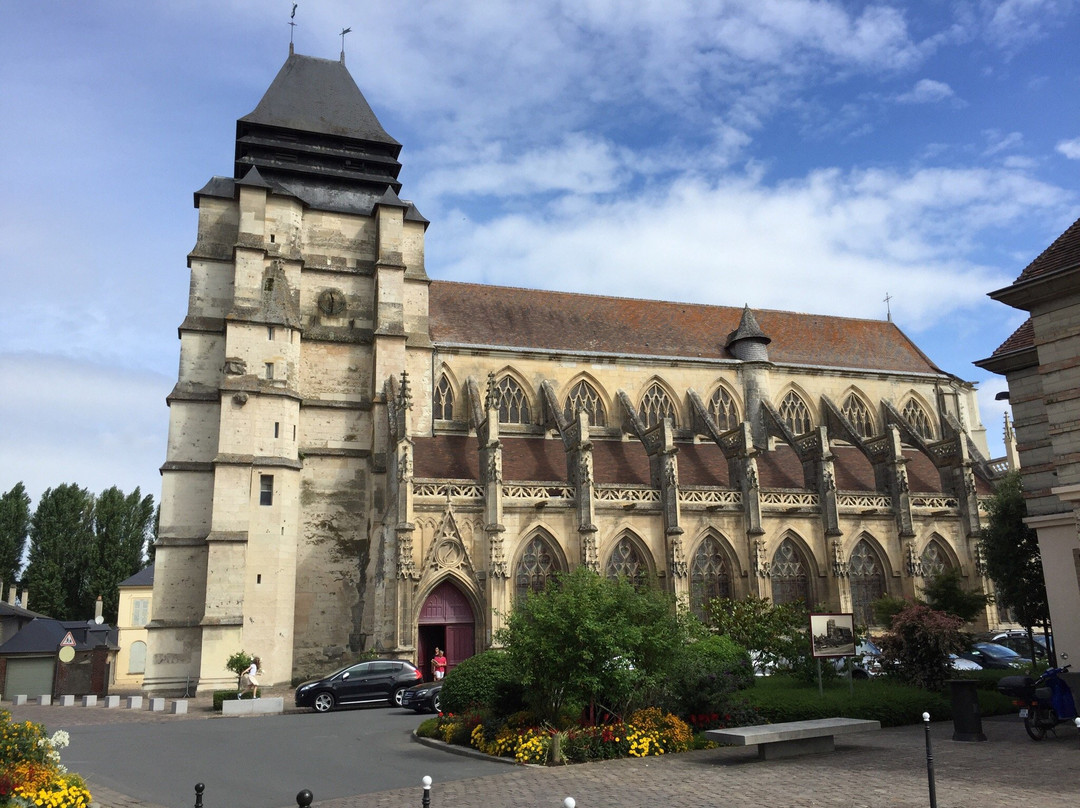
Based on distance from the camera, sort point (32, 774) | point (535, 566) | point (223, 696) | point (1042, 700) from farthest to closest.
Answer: point (535, 566)
point (223, 696)
point (1042, 700)
point (32, 774)

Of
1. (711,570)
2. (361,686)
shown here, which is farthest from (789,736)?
(711,570)

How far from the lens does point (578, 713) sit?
1346 centimetres

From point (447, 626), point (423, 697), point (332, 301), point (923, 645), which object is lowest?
point (423, 697)

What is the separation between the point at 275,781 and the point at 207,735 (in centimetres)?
582

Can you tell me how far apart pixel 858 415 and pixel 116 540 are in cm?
4455

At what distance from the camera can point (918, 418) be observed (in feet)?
121

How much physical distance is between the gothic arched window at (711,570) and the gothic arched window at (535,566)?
487 cm

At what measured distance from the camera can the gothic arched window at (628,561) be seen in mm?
27484

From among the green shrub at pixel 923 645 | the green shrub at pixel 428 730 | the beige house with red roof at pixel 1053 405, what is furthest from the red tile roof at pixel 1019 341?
the green shrub at pixel 428 730

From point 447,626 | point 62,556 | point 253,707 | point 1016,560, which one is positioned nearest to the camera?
point 1016,560

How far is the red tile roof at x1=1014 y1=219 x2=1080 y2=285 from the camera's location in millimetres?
14266

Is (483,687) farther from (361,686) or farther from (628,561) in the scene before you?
(628,561)

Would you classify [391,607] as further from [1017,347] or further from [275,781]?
[1017,347]

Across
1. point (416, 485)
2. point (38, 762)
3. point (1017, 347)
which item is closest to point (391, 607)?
point (416, 485)
